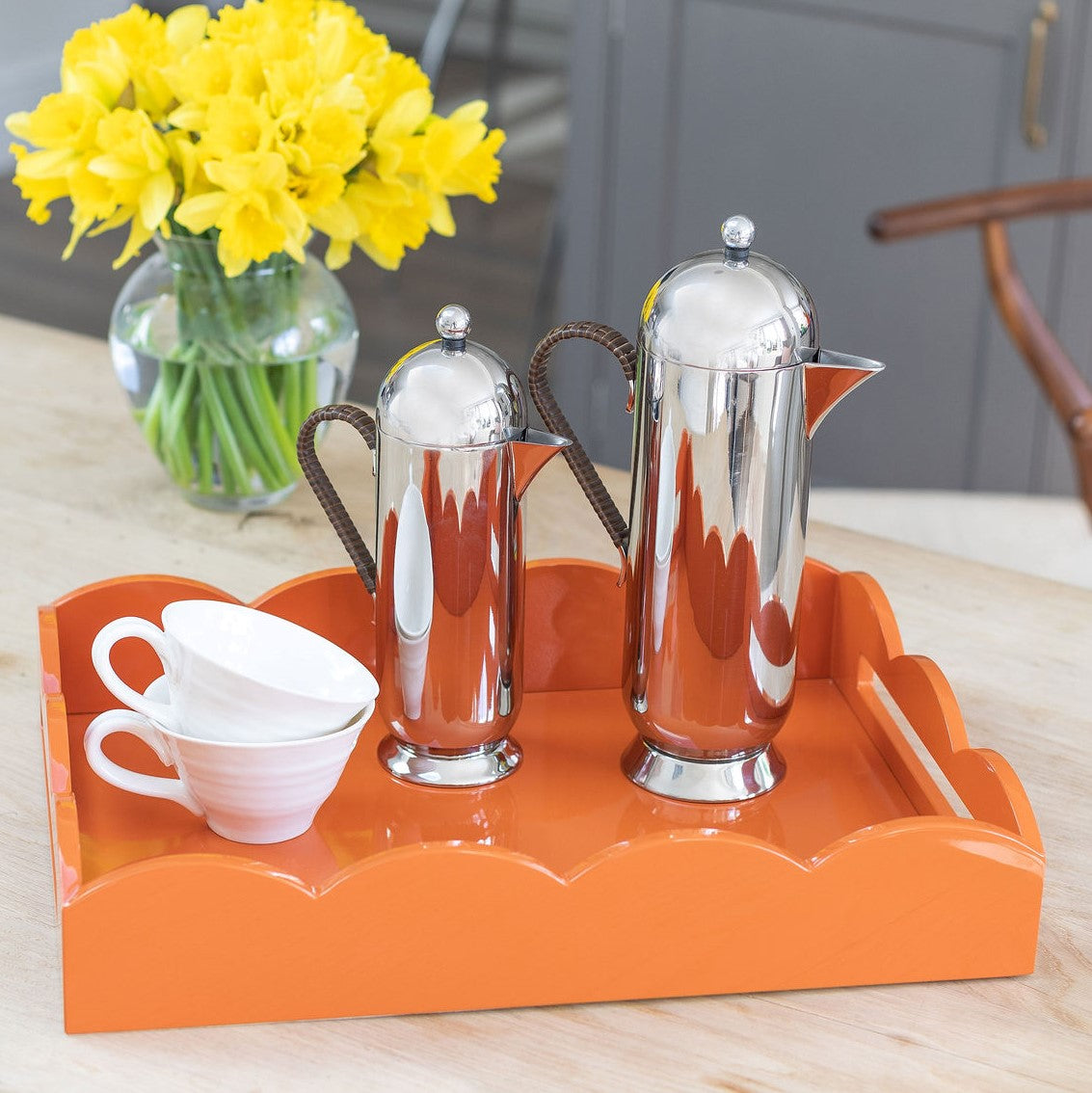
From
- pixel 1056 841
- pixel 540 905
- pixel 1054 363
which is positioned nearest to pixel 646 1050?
pixel 540 905

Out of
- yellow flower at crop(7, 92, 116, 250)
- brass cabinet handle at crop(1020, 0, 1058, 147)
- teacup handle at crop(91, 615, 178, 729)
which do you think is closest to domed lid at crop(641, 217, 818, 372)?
teacup handle at crop(91, 615, 178, 729)

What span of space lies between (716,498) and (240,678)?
0.24 m

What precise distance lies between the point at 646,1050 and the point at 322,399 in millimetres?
647

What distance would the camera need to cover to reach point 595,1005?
69cm

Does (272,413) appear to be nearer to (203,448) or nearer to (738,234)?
(203,448)

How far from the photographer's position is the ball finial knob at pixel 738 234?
693mm

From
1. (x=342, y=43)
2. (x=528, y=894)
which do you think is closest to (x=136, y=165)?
(x=342, y=43)

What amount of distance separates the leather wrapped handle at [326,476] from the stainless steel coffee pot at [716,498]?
91 millimetres

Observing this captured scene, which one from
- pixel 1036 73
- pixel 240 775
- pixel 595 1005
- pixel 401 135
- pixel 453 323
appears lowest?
pixel 595 1005

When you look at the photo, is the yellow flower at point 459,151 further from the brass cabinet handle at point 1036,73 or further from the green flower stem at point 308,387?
the brass cabinet handle at point 1036,73

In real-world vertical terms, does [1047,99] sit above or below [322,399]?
above

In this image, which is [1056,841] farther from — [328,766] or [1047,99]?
[1047,99]

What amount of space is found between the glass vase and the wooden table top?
0.19ft

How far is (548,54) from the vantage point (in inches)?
127
